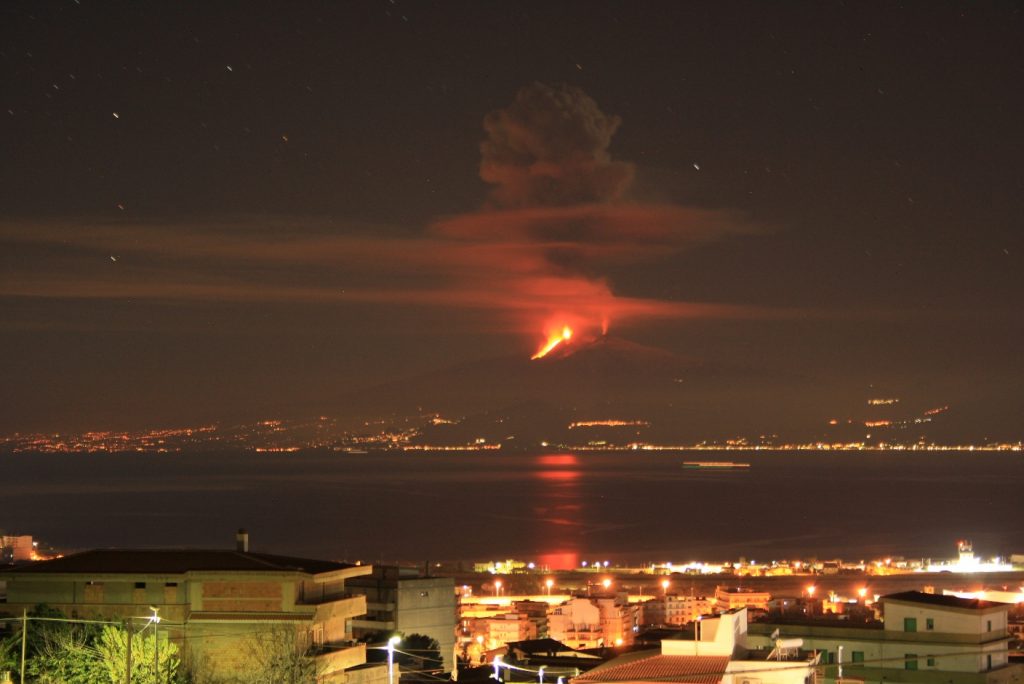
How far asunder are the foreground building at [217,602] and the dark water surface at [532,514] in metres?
37.9

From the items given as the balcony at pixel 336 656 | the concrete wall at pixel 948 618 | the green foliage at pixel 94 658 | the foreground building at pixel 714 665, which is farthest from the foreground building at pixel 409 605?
the foreground building at pixel 714 665

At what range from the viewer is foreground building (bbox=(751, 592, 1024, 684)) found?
10.5 metres

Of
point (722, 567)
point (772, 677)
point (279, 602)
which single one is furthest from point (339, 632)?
point (722, 567)

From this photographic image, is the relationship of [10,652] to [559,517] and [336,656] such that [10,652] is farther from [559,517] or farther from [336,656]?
[559,517]

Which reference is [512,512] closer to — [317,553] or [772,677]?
[317,553]

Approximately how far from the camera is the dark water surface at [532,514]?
Answer: 55750 millimetres

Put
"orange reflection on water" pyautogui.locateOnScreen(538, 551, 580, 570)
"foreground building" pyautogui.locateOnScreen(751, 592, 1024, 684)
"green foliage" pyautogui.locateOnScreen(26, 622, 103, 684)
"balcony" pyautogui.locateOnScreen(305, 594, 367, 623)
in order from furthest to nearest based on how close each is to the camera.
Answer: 1. "orange reflection on water" pyautogui.locateOnScreen(538, 551, 580, 570)
2. "balcony" pyautogui.locateOnScreen(305, 594, 367, 623)
3. "foreground building" pyautogui.locateOnScreen(751, 592, 1024, 684)
4. "green foliage" pyautogui.locateOnScreen(26, 622, 103, 684)

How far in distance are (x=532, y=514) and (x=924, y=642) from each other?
65.7 meters

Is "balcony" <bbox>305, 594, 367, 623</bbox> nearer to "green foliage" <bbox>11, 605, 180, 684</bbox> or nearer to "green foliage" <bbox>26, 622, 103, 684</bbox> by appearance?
"green foliage" <bbox>11, 605, 180, 684</bbox>

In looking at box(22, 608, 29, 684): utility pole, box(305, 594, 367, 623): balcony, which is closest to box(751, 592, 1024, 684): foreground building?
box(305, 594, 367, 623): balcony

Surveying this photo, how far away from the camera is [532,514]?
250 feet

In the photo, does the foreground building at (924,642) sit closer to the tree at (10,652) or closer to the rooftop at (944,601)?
the rooftop at (944,601)

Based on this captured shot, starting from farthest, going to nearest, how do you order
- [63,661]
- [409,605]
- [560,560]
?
[560,560] < [409,605] < [63,661]

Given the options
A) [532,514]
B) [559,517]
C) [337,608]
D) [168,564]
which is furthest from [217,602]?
[532,514]
